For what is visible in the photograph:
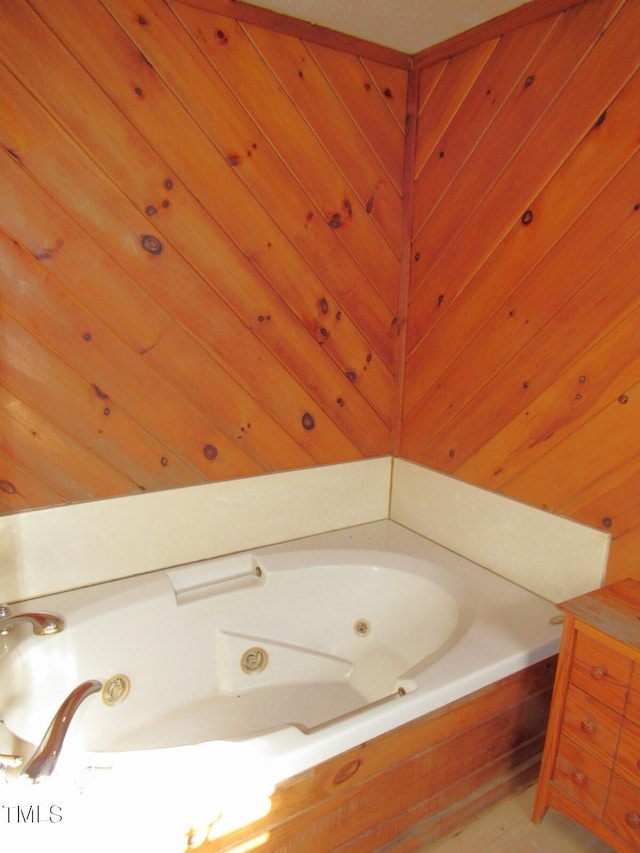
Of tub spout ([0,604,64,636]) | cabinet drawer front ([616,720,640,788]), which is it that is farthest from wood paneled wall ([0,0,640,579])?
cabinet drawer front ([616,720,640,788])

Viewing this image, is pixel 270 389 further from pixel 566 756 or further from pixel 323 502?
pixel 566 756

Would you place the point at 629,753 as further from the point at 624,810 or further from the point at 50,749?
the point at 50,749

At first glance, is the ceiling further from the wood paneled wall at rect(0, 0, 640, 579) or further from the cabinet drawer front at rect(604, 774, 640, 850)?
the cabinet drawer front at rect(604, 774, 640, 850)

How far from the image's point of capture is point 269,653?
74.2 inches

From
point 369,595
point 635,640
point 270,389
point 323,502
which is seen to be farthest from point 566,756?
point 270,389

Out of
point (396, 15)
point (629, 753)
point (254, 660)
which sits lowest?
point (254, 660)

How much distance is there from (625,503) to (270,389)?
46.2 inches

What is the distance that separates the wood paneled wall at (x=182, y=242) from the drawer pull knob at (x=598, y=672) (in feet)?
3.79

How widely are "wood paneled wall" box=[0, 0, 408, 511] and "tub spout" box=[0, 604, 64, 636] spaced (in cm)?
32

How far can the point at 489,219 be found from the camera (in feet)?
5.89

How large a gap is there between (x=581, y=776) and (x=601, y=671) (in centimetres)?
30

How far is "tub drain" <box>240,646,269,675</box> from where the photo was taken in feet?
6.06

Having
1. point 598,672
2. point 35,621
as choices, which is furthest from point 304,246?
point 598,672

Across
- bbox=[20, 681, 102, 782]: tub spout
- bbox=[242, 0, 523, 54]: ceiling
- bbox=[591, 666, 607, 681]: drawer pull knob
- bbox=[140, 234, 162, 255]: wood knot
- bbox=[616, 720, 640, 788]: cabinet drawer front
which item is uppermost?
bbox=[242, 0, 523, 54]: ceiling
